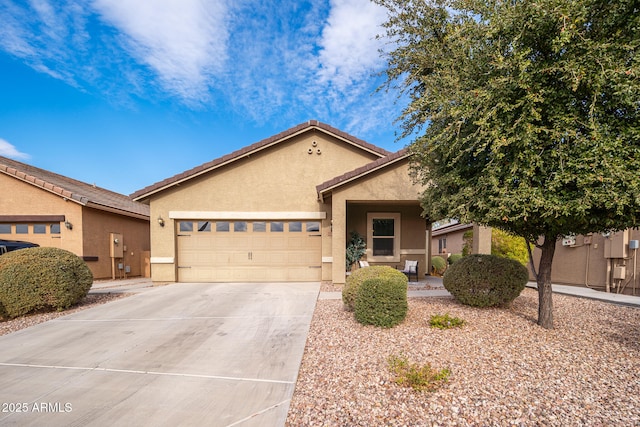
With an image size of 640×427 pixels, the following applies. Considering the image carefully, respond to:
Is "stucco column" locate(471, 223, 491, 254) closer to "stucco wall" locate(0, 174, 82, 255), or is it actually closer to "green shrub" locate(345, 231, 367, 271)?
"green shrub" locate(345, 231, 367, 271)

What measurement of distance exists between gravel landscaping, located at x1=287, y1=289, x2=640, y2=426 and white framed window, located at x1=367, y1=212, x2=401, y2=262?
5.55m

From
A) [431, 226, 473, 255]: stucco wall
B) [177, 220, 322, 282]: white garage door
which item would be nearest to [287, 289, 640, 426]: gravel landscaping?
[177, 220, 322, 282]: white garage door

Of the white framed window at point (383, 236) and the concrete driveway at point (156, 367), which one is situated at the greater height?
the white framed window at point (383, 236)

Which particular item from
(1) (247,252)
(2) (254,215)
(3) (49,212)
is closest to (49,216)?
(3) (49,212)

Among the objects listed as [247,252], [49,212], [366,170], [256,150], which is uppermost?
[256,150]

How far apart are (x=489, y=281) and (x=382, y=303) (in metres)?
2.58

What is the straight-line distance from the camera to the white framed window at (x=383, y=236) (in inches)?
450

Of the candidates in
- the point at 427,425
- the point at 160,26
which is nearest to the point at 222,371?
the point at 427,425

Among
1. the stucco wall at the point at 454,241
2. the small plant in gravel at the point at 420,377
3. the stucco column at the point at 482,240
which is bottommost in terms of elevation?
the stucco wall at the point at 454,241

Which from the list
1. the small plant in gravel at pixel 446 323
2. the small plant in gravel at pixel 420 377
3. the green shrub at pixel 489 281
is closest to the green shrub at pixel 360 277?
the small plant in gravel at pixel 446 323

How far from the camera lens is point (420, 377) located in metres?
3.19

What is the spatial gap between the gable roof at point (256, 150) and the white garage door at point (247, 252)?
161 cm

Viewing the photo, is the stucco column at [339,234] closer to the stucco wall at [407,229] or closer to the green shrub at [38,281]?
the stucco wall at [407,229]

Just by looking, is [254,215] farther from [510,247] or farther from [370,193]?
[510,247]
